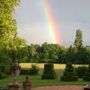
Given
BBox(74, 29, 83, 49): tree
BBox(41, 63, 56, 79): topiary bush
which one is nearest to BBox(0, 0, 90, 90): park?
BBox(41, 63, 56, 79): topiary bush

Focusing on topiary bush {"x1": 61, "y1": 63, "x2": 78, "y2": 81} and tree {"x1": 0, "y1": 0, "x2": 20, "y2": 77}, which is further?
topiary bush {"x1": 61, "y1": 63, "x2": 78, "y2": 81}

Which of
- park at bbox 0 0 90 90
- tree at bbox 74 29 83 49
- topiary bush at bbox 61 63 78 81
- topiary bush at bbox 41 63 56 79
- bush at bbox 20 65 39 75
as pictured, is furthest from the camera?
tree at bbox 74 29 83 49

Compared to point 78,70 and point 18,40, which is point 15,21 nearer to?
point 18,40

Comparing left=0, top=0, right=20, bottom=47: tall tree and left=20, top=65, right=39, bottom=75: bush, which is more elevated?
left=0, top=0, right=20, bottom=47: tall tree

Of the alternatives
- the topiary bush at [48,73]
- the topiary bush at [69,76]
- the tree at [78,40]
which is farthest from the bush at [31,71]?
the tree at [78,40]

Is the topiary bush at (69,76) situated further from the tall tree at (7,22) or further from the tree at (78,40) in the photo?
the tree at (78,40)

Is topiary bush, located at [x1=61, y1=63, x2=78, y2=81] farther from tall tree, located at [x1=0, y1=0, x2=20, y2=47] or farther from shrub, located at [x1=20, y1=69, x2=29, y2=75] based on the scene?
shrub, located at [x1=20, y1=69, x2=29, y2=75]

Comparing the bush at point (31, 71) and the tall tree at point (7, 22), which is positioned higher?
the tall tree at point (7, 22)

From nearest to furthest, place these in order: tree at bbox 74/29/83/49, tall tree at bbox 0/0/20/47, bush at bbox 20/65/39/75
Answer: tall tree at bbox 0/0/20/47, bush at bbox 20/65/39/75, tree at bbox 74/29/83/49

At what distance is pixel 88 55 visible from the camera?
101 metres

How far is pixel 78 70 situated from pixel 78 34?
234 ft

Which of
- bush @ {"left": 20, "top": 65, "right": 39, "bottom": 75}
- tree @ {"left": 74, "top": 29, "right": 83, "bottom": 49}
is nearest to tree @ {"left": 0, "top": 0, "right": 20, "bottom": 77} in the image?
bush @ {"left": 20, "top": 65, "right": 39, "bottom": 75}

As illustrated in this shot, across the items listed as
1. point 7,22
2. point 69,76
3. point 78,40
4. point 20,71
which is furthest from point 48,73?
point 78,40

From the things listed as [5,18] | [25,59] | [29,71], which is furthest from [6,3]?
[25,59]
